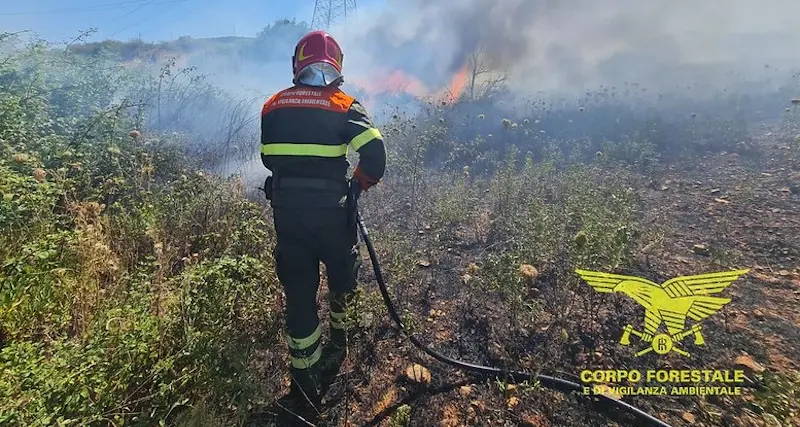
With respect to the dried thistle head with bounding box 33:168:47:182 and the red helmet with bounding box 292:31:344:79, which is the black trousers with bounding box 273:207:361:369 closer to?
the red helmet with bounding box 292:31:344:79

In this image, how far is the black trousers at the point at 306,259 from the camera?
7.86 feet

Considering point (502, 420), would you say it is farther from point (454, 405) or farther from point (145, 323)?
point (145, 323)

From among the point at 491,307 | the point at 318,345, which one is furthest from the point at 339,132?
the point at 491,307

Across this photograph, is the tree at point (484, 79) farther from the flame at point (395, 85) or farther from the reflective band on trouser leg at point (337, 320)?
the reflective band on trouser leg at point (337, 320)

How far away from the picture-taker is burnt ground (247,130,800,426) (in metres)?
2.18

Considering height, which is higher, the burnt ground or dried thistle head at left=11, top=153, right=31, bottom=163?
dried thistle head at left=11, top=153, right=31, bottom=163

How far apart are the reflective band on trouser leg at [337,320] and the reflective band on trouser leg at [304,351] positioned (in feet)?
0.75

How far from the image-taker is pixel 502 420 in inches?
85.4

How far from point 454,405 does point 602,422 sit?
2.64ft

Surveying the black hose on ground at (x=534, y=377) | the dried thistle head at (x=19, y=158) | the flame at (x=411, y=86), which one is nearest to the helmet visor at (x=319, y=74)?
the black hose on ground at (x=534, y=377)

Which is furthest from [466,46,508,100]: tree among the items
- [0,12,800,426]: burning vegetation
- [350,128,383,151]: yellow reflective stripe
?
[350,128,383,151]: yellow reflective stripe

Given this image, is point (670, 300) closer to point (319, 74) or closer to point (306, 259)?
point (306, 259)

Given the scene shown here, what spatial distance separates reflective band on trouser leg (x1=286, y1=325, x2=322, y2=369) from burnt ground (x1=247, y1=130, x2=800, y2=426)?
10.2 inches

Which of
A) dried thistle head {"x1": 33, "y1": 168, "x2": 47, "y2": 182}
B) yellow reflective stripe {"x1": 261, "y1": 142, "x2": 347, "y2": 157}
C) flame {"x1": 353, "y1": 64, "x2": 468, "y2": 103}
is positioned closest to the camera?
yellow reflective stripe {"x1": 261, "y1": 142, "x2": 347, "y2": 157}
